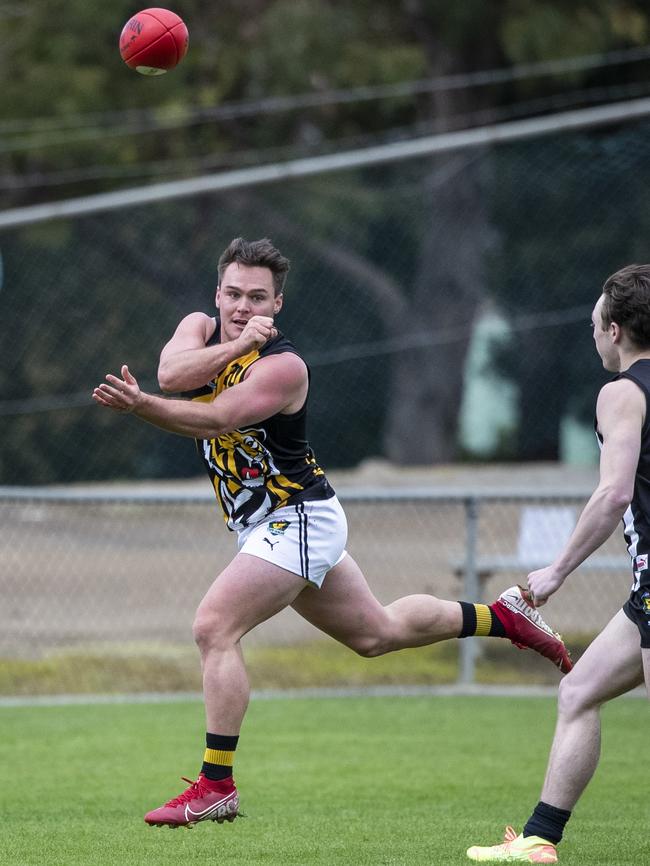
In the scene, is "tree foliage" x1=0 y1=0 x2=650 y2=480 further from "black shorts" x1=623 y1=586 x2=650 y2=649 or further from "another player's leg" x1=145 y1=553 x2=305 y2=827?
"black shorts" x1=623 y1=586 x2=650 y2=649

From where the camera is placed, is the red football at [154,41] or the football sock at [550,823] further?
the red football at [154,41]

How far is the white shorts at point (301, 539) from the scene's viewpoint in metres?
5.32

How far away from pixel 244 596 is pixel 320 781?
214 cm

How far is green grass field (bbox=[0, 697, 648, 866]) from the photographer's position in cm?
529

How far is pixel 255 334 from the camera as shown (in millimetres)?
5133

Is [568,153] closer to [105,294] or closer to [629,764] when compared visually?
[105,294]

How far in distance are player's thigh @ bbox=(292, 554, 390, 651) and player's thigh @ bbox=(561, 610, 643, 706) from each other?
102 centimetres

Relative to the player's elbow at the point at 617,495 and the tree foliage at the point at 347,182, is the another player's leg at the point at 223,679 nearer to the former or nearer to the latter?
the player's elbow at the point at 617,495

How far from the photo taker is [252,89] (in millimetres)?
19609

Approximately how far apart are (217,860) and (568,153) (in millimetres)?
10381

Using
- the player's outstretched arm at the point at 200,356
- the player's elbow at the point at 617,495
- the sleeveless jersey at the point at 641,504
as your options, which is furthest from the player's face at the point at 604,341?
the player's outstretched arm at the point at 200,356

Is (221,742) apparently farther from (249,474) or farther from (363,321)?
(363,321)

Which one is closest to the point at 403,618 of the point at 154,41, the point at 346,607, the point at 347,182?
the point at 346,607

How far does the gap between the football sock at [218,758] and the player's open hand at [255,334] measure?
4.71ft
